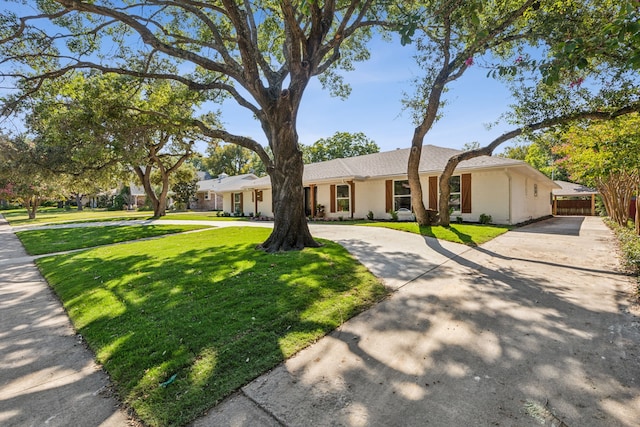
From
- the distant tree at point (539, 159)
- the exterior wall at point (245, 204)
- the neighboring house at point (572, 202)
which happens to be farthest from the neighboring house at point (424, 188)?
the neighboring house at point (572, 202)

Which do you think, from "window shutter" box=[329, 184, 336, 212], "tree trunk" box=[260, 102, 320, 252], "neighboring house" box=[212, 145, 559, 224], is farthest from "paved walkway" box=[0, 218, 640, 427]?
"window shutter" box=[329, 184, 336, 212]

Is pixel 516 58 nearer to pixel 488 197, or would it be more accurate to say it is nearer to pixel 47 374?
pixel 488 197

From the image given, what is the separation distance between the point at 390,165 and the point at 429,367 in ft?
50.7

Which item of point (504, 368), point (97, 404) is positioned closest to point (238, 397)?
point (97, 404)

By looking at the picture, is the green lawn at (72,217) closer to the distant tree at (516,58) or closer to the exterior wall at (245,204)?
the exterior wall at (245,204)

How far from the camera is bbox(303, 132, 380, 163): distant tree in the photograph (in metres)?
37.8

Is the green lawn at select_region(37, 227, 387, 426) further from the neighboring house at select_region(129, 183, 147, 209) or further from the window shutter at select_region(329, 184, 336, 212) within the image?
the neighboring house at select_region(129, 183, 147, 209)

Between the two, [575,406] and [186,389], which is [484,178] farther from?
[186,389]

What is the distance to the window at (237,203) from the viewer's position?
25.0 m

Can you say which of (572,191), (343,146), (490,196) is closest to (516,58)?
(490,196)

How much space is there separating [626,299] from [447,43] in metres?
8.52

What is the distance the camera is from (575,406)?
203cm

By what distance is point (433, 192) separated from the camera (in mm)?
14641

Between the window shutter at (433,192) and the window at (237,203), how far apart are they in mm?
15813
